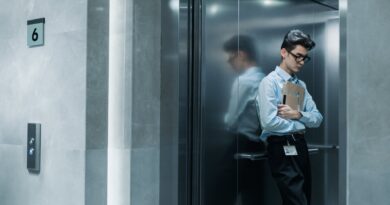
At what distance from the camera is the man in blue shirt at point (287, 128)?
346 cm

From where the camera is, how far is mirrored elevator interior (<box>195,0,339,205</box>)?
318cm

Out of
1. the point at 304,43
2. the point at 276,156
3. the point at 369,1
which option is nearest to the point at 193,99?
the point at 276,156

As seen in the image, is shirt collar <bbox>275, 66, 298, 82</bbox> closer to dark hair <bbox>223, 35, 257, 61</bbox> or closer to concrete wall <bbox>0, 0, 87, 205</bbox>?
dark hair <bbox>223, 35, 257, 61</bbox>

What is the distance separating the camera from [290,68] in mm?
3654

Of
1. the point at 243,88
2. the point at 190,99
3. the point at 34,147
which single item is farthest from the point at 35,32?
the point at 243,88

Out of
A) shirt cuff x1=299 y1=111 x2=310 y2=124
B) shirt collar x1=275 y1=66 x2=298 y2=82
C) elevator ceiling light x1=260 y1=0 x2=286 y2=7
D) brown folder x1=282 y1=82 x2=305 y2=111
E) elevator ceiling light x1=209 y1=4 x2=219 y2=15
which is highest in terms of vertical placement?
elevator ceiling light x1=260 y1=0 x2=286 y2=7

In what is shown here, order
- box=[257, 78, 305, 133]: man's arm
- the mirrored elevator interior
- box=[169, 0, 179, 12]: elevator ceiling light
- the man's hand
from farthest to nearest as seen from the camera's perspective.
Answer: the man's hand < box=[257, 78, 305, 133]: man's arm < the mirrored elevator interior < box=[169, 0, 179, 12]: elevator ceiling light

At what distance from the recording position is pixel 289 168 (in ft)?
11.5

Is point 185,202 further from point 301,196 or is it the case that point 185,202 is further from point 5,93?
point 5,93

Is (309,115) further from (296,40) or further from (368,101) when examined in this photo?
(368,101)

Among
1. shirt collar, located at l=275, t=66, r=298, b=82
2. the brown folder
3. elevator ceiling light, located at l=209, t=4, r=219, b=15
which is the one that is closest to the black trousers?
the brown folder

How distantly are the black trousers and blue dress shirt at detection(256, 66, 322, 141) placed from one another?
0.07m

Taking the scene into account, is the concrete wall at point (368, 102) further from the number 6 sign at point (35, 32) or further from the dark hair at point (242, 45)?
the number 6 sign at point (35, 32)

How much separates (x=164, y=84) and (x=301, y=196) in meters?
1.34
